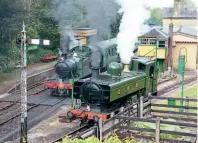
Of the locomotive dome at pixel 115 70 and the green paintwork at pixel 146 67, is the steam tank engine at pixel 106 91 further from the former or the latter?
the green paintwork at pixel 146 67

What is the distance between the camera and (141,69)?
16703 millimetres

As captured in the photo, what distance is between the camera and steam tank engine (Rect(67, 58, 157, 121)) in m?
13.8

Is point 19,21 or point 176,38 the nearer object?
point 19,21

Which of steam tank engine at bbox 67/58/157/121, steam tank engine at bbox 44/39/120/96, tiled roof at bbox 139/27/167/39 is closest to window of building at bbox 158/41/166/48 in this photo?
tiled roof at bbox 139/27/167/39

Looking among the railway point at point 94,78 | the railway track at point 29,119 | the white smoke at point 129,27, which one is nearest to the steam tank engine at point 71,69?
the railway point at point 94,78

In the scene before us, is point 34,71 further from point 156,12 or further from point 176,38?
point 156,12

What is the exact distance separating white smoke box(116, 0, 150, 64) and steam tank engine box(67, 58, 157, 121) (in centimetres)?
83

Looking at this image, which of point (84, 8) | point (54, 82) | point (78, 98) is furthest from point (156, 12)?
point (78, 98)

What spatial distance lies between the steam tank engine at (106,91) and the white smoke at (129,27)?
0.83m

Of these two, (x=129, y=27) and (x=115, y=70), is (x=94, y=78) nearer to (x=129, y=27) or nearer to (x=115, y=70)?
(x=115, y=70)

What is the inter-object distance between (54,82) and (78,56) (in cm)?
210

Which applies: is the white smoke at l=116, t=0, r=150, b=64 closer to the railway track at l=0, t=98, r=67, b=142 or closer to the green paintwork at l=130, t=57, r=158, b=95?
the green paintwork at l=130, t=57, r=158, b=95

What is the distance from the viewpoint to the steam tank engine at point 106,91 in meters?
13.8

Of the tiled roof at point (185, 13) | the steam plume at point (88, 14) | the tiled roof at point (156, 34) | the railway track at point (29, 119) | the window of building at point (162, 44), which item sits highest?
the tiled roof at point (185, 13)
